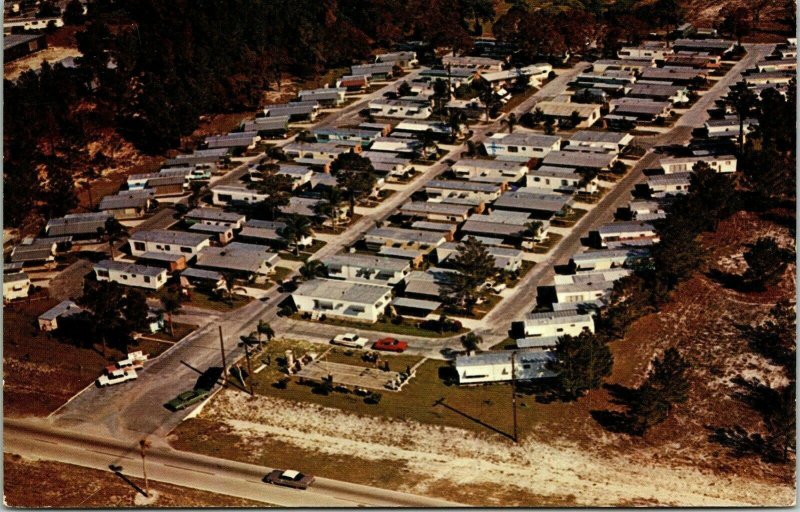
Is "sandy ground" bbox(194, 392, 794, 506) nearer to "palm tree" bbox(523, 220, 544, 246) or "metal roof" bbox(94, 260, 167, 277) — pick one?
"metal roof" bbox(94, 260, 167, 277)

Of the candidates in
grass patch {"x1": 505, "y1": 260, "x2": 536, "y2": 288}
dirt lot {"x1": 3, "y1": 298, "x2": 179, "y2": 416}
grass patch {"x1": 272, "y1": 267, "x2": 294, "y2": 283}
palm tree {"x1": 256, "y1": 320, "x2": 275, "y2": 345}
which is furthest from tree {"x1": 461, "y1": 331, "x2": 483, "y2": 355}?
dirt lot {"x1": 3, "y1": 298, "x2": 179, "y2": 416}

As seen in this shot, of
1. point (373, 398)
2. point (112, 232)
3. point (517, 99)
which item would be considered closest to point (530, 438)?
point (373, 398)

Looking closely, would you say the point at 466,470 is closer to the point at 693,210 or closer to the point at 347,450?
the point at 347,450

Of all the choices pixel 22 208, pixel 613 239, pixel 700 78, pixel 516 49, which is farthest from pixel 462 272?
pixel 516 49

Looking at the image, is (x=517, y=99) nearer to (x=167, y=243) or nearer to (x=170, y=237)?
(x=170, y=237)

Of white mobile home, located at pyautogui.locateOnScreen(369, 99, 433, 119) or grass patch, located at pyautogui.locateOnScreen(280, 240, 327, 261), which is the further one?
white mobile home, located at pyautogui.locateOnScreen(369, 99, 433, 119)
